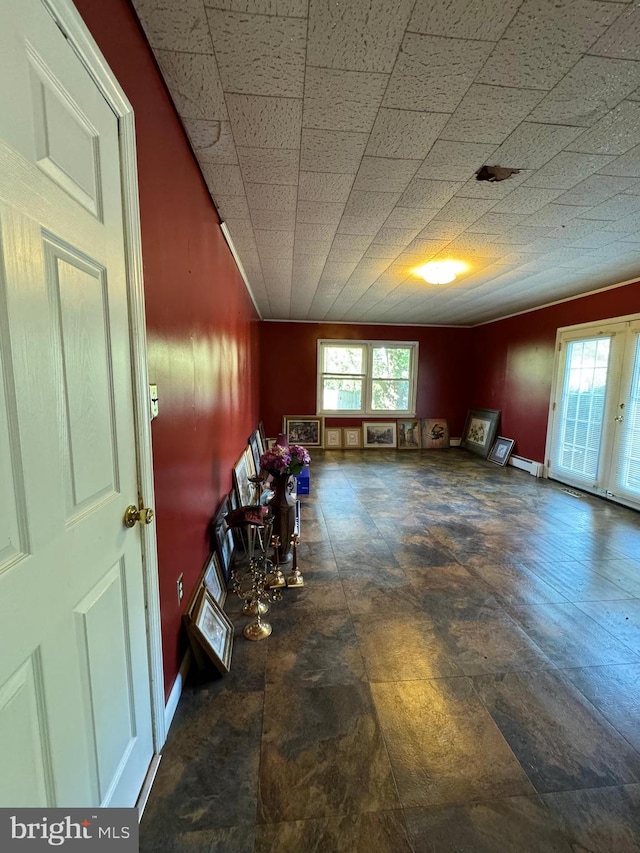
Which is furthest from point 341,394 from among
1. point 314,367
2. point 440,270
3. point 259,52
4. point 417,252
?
point 259,52

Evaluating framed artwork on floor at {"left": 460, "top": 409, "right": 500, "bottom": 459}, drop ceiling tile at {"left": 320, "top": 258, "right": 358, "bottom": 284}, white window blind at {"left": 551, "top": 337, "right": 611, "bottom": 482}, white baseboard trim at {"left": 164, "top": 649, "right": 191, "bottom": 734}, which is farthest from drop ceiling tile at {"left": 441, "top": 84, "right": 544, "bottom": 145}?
framed artwork on floor at {"left": 460, "top": 409, "right": 500, "bottom": 459}

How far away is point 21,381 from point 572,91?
2092mm

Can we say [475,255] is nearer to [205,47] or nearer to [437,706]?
[205,47]

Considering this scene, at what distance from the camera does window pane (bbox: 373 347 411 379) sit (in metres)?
6.88

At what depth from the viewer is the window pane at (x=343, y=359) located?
6789mm

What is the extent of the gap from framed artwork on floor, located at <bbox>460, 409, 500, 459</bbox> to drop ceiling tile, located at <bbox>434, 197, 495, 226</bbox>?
4.52 m

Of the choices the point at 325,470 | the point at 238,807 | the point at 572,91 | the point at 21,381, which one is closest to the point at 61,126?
the point at 21,381

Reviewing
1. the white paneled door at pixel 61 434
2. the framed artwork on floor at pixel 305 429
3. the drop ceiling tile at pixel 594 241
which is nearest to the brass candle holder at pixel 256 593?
the white paneled door at pixel 61 434

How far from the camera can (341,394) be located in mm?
6906

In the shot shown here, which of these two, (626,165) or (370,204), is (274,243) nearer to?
(370,204)

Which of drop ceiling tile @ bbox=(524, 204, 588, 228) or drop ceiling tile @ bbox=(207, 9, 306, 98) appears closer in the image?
drop ceiling tile @ bbox=(207, 9, 306, 98)

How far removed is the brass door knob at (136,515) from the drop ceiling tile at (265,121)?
1.64 m

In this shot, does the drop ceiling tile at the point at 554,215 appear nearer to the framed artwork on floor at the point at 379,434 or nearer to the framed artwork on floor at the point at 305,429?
the framed artwork on floor at the point at 379,434

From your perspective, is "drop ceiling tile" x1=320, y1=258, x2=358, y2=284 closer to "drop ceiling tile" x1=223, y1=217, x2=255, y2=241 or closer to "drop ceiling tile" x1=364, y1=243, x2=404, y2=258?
"drop ceiling tile" x1=364, y1=243, x2=404, y2=258
